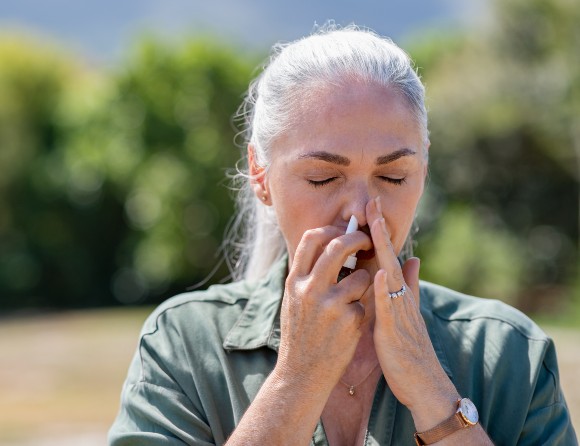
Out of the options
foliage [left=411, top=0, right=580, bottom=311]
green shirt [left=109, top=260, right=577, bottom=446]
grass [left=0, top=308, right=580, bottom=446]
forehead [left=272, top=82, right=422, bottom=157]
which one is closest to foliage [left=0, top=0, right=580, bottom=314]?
foliage [left=411, top=0, right=580, bottom=311]

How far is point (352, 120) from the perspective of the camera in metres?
2.11

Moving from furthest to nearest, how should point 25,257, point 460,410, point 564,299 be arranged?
point 25,257, point 564,299, point 460,410

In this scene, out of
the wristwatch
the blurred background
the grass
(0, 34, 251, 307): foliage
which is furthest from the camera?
(0, 34, 251, 307): foliage

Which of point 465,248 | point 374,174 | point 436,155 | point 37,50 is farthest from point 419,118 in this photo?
point 37,50

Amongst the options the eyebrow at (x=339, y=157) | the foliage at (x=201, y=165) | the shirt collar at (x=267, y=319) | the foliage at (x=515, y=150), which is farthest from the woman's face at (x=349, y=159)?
the foliage at (x=515, y=150)

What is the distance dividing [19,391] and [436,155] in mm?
11247

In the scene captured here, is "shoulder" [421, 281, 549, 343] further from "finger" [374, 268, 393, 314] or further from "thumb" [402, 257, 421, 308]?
"finger" [374, 268, 393, 314]

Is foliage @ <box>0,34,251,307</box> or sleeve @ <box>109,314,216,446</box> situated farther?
foliage @ <box>0,34,251,307</box>

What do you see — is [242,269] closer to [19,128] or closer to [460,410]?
[460,410]

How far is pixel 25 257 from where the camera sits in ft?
84.6

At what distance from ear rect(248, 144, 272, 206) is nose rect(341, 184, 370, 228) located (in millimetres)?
→ 303

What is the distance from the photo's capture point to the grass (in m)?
8.70

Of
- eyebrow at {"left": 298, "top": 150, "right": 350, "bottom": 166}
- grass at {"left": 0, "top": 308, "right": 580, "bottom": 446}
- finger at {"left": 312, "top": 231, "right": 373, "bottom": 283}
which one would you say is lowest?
grass at {"left": 0, "top": 308, "right": 580, "bottom": 446}

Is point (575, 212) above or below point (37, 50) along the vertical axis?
below
